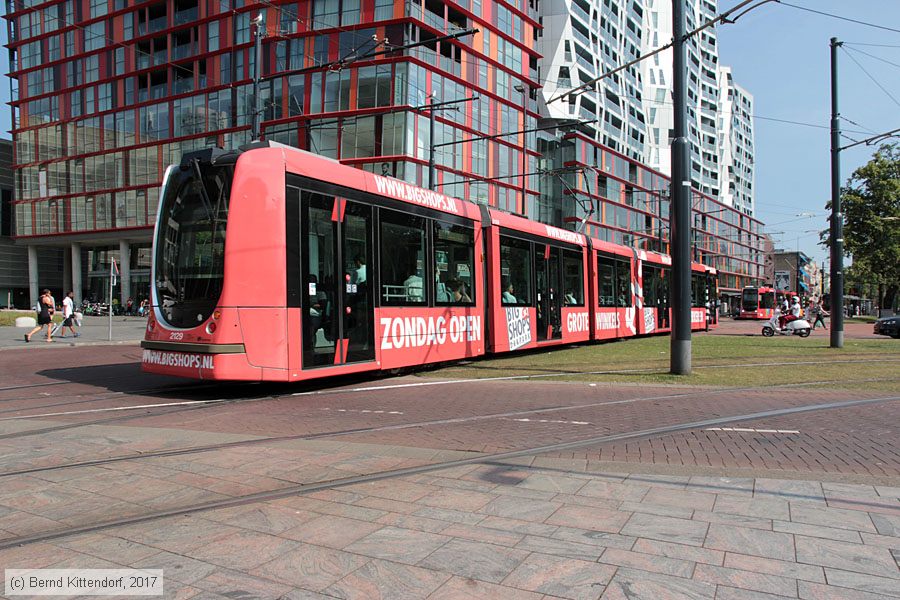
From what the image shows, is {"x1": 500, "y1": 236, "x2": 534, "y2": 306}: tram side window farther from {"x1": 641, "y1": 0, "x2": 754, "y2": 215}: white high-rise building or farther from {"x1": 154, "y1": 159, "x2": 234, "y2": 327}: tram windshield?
{"x1": 641, "y1": 0, "x2": 754, "y2": 215}: white high-rise building

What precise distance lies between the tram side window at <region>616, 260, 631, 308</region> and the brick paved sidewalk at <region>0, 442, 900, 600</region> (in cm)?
1618

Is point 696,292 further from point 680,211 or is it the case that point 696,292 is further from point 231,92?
point 231,92

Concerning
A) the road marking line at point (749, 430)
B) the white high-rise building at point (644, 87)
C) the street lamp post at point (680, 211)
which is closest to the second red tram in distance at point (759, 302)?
the white high-rise building at point (644, 87)

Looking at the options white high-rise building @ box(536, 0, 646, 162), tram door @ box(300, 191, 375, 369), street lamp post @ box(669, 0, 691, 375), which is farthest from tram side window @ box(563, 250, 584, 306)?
white high-rise building @ box(536, 0, 646, 162)

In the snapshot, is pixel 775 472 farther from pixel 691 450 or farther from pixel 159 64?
pixel 159 64

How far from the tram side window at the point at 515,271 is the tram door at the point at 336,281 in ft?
14.9

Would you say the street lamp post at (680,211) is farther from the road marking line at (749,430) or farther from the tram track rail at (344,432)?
the road marking line at (749,430)

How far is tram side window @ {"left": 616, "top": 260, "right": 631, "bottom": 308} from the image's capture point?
66.6ft

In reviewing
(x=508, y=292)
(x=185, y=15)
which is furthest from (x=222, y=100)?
(x=508, y=292)

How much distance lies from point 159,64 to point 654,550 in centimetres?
5158

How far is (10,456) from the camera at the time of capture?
535 centimetres

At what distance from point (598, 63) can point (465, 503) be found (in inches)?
2484

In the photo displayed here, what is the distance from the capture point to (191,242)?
8695mm

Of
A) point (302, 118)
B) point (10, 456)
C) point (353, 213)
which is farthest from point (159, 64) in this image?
point (10, 456)
